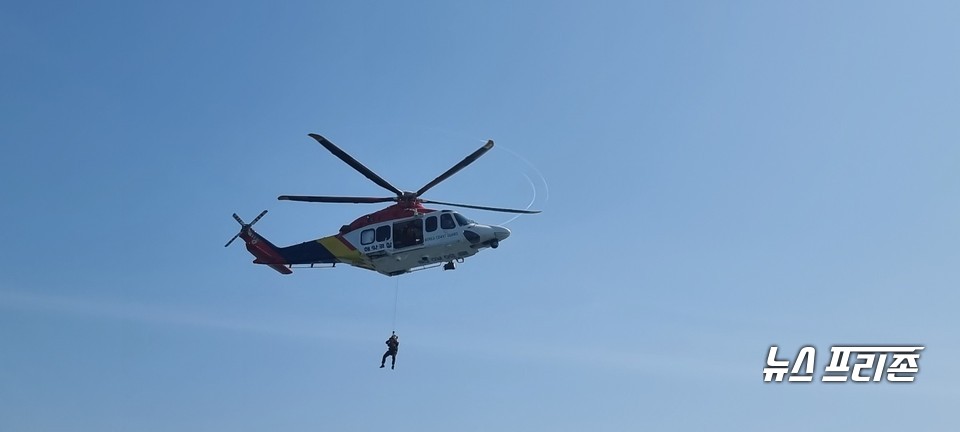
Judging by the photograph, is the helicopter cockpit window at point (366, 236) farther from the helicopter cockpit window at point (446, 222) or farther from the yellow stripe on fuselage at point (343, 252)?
the helicopter cockpit window at point (446, 222)

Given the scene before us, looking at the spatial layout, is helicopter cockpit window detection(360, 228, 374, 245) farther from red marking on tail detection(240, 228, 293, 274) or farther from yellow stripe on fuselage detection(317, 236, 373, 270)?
red marking on tail detection(240, 228, 293, 274)

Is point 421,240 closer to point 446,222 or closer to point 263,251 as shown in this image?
point 446,222

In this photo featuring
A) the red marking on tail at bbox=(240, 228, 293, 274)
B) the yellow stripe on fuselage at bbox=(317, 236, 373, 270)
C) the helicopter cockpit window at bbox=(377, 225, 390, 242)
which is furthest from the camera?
the red marking on tail at bbox=(240, 228, 293, 274)

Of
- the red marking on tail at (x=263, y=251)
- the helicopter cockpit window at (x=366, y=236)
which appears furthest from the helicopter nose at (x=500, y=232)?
the red marking on tail at (x=263, y=251)

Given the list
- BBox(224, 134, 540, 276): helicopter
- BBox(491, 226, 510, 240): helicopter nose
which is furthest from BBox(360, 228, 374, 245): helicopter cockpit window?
BBox(491, 226, 510, 240): helicopter nose

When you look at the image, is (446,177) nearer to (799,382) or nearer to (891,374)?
(799,382)

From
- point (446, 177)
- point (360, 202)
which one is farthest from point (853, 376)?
point (360, 202)

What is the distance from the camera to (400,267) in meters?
54.1

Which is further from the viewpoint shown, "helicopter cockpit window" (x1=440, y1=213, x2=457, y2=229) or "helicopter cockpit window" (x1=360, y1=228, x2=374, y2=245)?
"helicopter cockpit window" (x1=360, y1=228, x2=374, y2=245)

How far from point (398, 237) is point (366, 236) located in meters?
1.92

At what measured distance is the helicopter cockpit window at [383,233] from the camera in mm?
53281

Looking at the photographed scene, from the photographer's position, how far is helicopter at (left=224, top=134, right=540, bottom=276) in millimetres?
51562

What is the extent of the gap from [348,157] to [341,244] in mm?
5181

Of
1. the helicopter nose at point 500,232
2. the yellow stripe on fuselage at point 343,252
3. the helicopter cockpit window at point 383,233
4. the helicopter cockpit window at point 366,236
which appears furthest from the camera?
the yellow stripe on fuselage at point 343,252
